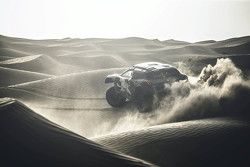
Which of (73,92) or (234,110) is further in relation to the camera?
(73,92)

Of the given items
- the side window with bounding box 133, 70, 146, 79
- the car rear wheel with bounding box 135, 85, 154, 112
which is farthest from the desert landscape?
the side window with bounding box 133, 70, 146, 79

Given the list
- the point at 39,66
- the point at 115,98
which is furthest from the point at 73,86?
the point at 39,66

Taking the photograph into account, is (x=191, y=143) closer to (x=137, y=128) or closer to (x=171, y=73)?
(x=137, y=128)

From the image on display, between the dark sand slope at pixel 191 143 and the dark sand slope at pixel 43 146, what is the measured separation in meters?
1.07

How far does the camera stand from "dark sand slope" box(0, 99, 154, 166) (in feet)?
28.2

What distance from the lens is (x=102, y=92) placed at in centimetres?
2325

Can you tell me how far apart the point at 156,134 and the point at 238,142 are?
2.05 m

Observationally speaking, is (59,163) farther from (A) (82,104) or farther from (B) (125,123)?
(A) (82,104)

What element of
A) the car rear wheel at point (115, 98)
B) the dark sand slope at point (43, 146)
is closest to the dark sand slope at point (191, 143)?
the dark sand slope at point (43, 146)

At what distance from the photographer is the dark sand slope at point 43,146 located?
860 centimetres

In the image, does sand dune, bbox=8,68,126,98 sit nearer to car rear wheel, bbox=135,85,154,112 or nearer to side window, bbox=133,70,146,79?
side window, bbox=133,70,146,79

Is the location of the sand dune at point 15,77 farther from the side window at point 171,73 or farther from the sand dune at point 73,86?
the side window at point 171,73

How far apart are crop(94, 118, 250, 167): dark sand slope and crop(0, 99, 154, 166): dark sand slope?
1069mm

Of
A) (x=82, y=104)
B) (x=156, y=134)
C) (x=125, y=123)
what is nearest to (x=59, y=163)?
(x=156, y=134)
